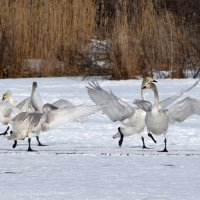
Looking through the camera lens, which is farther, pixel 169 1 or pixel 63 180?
pixel 169 1

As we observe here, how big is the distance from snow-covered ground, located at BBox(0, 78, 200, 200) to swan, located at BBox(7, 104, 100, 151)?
0.19m

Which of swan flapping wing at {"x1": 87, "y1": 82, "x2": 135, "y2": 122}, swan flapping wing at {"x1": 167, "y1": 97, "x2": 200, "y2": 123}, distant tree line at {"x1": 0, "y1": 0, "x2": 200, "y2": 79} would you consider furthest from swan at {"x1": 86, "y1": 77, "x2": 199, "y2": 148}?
distant tree line at {"x1": 0, "y1": 0, "x2": 200, "y2": 79}

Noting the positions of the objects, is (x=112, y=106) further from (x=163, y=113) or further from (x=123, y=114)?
(x=163, y=113)

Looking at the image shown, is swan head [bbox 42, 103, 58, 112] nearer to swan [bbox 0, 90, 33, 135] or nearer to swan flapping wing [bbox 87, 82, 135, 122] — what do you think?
swan flapping wing [bbox 87, 82, 135, 122]

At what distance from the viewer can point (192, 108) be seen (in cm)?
945

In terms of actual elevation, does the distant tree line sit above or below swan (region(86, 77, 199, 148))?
above

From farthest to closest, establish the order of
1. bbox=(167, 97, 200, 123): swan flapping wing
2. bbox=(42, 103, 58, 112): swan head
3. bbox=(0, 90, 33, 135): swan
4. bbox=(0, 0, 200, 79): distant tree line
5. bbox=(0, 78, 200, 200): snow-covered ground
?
1. bbox=(0, 0, 200, 79): distant tree line
2. bbox=(0, 90, 33, 135): swan
3. bbox=(167, 97, 200, 123): swan flapping wing
4. bbox=(42, 103, 58, 112): swan head
5. bbox=(0, 78, 200, 200): snow-covered ground

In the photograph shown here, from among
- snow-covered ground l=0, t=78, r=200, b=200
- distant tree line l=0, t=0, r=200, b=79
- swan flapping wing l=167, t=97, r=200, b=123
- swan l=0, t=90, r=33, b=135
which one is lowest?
snow-covered ground l=0, t=78, r=200, b=200

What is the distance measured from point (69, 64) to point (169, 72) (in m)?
2.16

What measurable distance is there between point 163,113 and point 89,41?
28.2 feet

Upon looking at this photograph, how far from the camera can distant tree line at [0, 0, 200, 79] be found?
54.7ft

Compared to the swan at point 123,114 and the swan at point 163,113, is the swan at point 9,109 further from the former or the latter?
the swan at point 163,113

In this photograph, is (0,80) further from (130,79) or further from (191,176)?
(191,176)

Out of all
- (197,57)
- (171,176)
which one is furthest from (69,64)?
(171,176)
